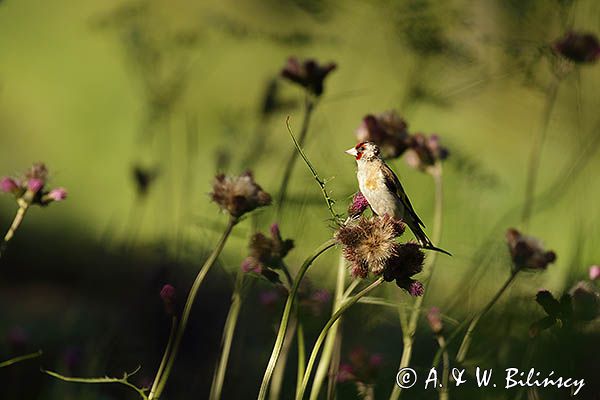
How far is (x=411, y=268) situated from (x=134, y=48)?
3.45ft

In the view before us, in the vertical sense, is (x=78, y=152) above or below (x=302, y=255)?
above

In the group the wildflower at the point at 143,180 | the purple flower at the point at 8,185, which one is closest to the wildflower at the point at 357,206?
the purple flower at the point at 8,185

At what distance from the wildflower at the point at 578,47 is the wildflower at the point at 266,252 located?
0.66m

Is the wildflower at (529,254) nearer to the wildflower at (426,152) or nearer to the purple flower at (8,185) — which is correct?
the wildflower at (426,152)

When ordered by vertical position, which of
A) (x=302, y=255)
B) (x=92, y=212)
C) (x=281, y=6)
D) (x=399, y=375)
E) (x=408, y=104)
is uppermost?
(x=281, y=6)

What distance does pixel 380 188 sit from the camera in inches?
37.7

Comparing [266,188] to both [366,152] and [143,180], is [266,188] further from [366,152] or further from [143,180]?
[366,152]

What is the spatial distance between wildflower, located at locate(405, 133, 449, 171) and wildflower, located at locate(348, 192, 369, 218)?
36 cm

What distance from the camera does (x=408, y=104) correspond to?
1.46 meters

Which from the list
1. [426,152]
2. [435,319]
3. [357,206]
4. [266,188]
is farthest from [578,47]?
[266,188]

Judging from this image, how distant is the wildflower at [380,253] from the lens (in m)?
0.81

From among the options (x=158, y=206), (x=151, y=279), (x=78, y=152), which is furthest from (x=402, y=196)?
(x=78, y=152)

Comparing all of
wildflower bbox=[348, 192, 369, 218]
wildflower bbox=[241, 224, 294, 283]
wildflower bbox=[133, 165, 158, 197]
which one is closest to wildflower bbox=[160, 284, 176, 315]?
wildflower bbox=[241, 224, 294, 283]

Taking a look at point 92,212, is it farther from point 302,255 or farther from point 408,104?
point 408,104
